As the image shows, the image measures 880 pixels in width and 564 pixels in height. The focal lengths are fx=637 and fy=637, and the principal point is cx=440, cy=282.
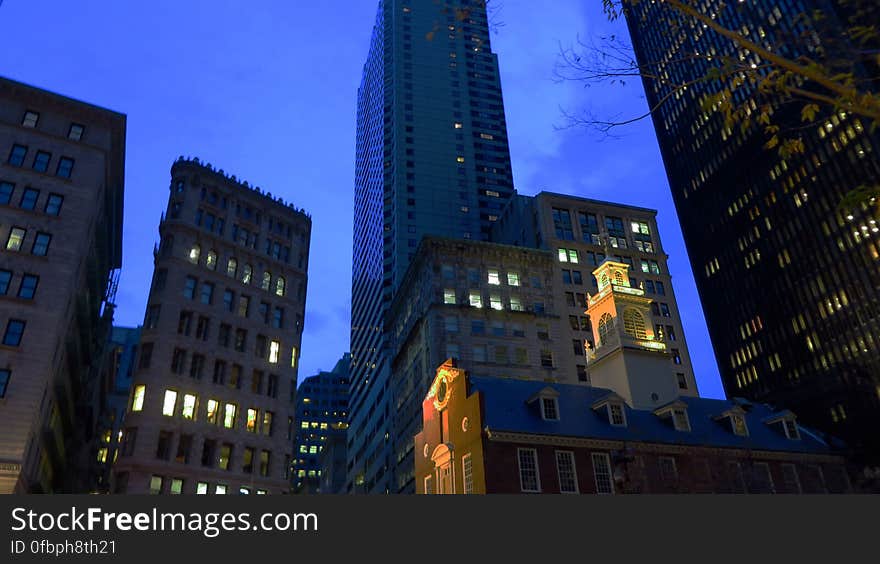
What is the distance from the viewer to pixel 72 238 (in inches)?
1885

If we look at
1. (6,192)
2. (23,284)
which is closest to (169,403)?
(23,284)

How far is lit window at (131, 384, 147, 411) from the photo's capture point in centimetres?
5456

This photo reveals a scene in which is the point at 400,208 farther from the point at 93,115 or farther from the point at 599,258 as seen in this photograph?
the point at 93,115

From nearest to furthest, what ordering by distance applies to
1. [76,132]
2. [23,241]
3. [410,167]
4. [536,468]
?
[536,468] < [23,241] < [76,132] < [410,167]

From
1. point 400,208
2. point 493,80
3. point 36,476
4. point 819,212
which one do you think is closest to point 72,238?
point 36,476

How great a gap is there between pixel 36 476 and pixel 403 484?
47.0m

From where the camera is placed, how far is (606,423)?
155 feet

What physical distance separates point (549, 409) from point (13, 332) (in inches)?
1475

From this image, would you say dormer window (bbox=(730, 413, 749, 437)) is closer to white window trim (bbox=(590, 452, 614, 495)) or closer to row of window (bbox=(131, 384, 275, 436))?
white window trim (bbox=(590, 452, 614, 495))

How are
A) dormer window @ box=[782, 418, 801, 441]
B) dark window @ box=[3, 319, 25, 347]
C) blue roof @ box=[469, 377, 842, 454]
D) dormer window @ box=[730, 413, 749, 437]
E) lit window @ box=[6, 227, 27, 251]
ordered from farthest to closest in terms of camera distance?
dormer window @ box=[782, 418, 801, 441]
dormer window @ box=[730, 413, 749, 437]
lit window @ box=[6, 227, 27, 251]
blue roof @ box=[469, 377, 842, 454]
dark window @ box=[3, 319, 25, 347]

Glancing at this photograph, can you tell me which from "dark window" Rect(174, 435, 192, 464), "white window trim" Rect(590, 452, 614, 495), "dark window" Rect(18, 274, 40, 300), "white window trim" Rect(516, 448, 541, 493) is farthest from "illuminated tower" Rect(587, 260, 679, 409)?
"dark window" Rect(18, 274, 40, 300)

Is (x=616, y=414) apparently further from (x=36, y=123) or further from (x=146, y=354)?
(x=36, y=123)

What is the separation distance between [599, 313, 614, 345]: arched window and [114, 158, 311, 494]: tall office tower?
3176 centimetres

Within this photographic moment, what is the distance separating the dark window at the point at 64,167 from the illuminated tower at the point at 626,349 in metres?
47.4
